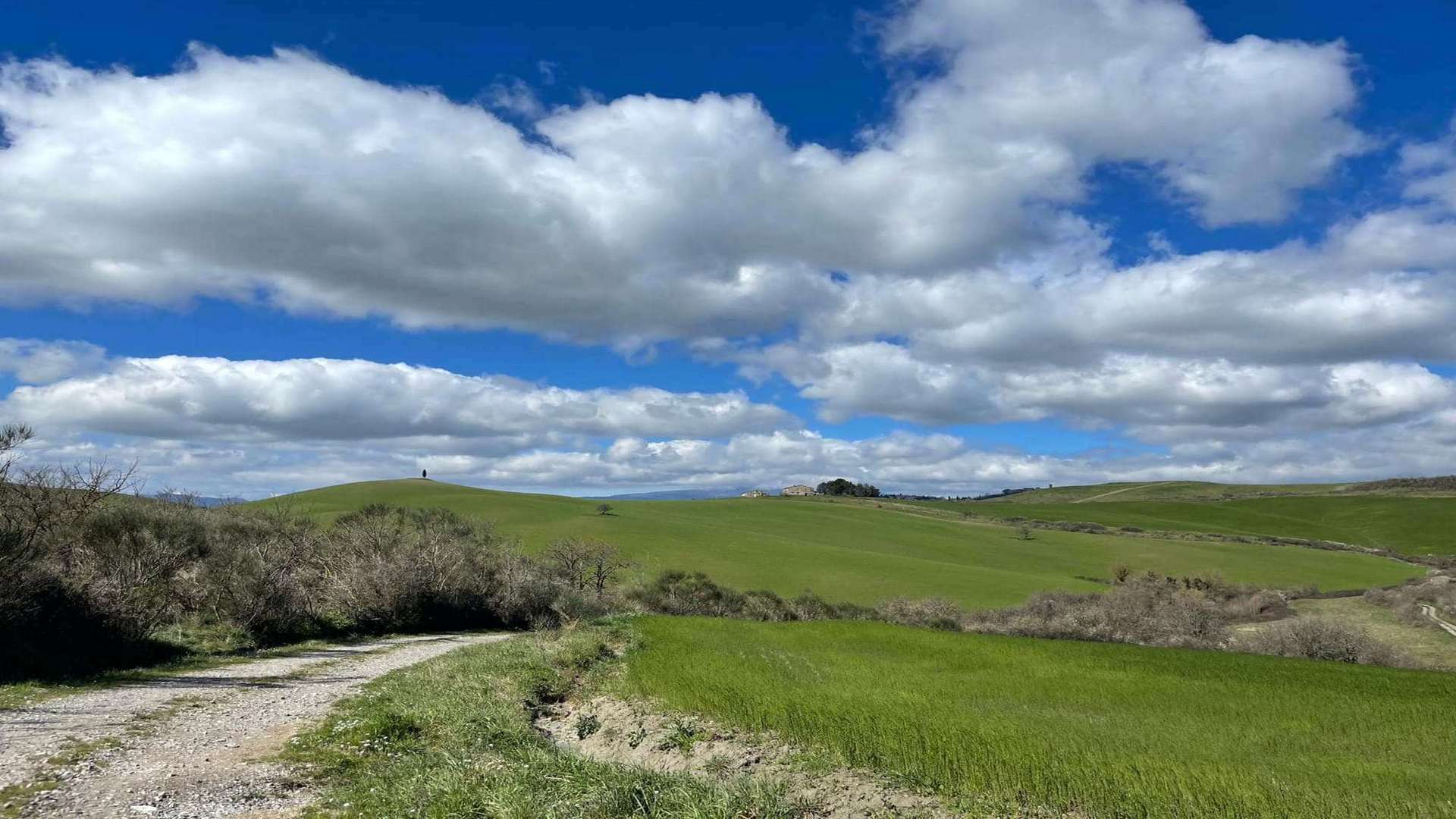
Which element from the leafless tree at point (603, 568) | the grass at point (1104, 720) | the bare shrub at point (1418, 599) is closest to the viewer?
the grass at point (1104, 720)

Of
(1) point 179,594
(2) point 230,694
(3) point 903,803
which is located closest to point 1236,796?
(3) point 903,803

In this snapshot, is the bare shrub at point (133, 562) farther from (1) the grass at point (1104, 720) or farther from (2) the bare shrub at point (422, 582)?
(1) the grass at point (1104, 720)

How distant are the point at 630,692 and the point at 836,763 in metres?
7.10

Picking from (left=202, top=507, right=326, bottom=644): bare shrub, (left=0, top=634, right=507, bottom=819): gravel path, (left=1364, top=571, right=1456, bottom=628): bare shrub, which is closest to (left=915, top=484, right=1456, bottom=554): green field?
(left=1364, top=571, right=1456, bottom=628): bare shrub

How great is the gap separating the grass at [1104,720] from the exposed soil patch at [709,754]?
0.46m

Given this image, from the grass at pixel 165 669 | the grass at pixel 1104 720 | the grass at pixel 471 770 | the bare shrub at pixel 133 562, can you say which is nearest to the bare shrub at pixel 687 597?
the grass at pixel 165 669

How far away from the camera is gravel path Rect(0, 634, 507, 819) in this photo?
9.18 metres

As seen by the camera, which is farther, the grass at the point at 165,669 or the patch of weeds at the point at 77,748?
the grass at the point at 165,669

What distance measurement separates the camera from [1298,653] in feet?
104

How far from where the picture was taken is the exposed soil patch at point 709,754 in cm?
968

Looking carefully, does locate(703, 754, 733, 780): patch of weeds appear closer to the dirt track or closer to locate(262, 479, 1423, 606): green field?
the dirt track

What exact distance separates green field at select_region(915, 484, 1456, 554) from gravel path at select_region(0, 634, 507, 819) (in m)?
125

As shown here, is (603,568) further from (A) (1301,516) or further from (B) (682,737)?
(A) (1301,516)

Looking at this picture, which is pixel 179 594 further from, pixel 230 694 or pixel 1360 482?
pixel 1360 482
